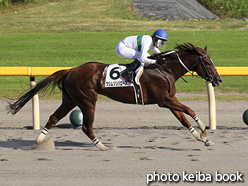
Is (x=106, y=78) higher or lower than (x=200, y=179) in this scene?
higher

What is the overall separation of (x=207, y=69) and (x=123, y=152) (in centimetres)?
183

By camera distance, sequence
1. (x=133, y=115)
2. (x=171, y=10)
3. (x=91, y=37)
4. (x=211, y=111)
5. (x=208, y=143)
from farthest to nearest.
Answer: (x=171, y=10), (x=91, y=37), (x=133, y=115), (x=211, y=111), (x=208, y=143)

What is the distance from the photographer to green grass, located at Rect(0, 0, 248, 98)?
16.8 metres

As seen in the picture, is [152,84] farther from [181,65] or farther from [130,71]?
[181,65]

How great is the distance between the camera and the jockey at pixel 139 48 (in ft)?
19.4

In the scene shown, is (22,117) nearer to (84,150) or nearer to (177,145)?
(84,150)

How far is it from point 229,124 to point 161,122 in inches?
54.9

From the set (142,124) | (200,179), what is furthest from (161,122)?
(200,179)

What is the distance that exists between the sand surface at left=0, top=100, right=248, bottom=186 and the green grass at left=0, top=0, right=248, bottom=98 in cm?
338

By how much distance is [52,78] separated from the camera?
6309 millimetres

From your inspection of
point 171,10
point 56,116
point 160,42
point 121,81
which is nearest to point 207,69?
point 160,42

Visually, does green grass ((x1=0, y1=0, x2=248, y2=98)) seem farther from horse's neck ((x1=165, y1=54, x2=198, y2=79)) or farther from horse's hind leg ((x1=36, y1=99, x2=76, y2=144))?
horse's neck ((x1=165, y1=54, x2=198, y2=79))

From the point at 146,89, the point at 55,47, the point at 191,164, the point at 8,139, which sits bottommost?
the point at 55,47

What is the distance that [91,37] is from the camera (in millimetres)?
22734
